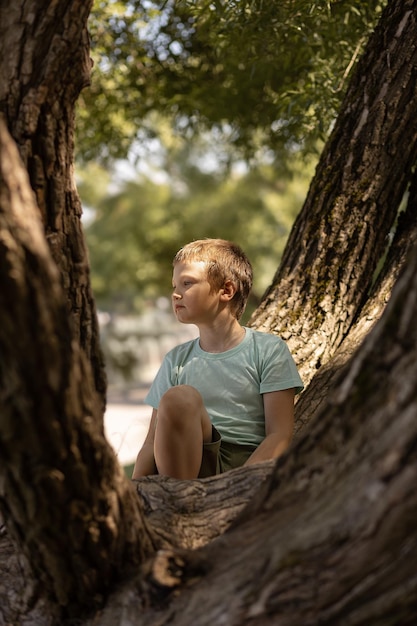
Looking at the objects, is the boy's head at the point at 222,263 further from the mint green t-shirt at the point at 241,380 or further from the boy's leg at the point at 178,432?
the boy's leg at the point at 178,432

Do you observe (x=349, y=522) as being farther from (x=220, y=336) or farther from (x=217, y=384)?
(x=220, y=336)

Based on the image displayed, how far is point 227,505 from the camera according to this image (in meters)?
2.61

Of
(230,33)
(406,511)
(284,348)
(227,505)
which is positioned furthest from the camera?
(230,33)

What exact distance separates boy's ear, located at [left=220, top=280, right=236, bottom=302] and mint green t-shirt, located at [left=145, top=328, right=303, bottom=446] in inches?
7.2

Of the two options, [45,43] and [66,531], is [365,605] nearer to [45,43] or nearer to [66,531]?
[66,531]

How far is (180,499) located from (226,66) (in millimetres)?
5540

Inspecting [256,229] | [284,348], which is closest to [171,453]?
[284,348]

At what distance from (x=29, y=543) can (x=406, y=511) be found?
3.16ft

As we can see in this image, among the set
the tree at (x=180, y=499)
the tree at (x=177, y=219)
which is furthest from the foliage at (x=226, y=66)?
the tree at (x=177, y=219)

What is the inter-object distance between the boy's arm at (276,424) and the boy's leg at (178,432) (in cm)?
32

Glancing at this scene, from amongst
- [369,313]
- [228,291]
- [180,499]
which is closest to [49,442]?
[180,499]

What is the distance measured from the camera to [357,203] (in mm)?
4188

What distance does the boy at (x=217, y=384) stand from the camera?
302 centimetres

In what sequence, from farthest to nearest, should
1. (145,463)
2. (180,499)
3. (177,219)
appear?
(177,219)
(145,463)
(180,499)
